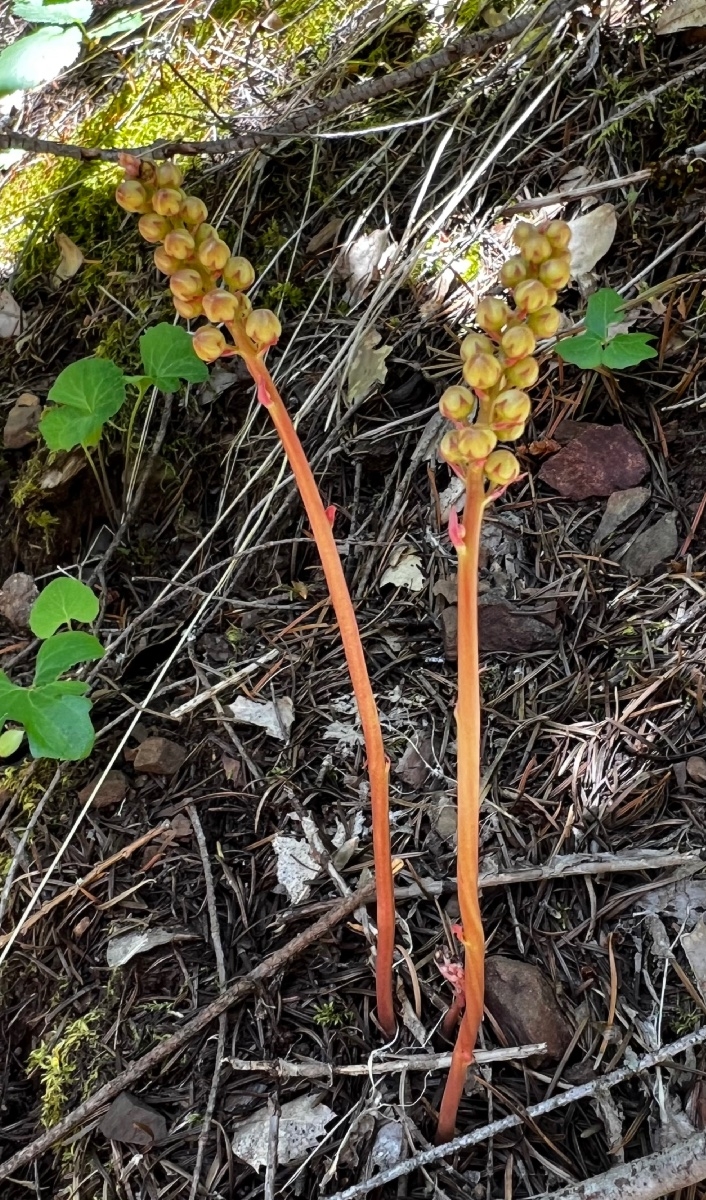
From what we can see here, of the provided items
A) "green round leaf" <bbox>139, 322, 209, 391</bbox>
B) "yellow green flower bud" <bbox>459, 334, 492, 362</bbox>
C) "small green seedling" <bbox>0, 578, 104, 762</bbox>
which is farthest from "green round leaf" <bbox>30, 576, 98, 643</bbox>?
"yellow green flower bud" <bbox>459, 334, 492, 362</bbox>

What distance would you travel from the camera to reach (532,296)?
3.34ft

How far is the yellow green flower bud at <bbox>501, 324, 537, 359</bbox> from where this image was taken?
3.31 ft

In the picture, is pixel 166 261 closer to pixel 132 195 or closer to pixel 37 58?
pixel 132 195

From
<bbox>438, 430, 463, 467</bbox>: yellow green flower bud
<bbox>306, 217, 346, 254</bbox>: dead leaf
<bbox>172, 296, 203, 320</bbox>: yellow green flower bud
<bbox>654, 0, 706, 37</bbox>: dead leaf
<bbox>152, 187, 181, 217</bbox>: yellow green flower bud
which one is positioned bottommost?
<bbox>306, 217, 346, 254</bbox>: dead leaf

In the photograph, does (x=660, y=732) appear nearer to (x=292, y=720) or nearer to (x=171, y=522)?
(x=292, y=720)

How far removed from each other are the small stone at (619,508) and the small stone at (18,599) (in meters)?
1.46

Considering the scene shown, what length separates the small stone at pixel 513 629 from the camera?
1981 millimetres

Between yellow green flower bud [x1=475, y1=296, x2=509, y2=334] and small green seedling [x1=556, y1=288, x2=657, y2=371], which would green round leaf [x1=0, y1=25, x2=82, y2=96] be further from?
yellow green flower bud [x1=475, y1=296, x2=509, y2=334]

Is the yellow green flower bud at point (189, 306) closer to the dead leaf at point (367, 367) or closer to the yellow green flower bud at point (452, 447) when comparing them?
the yellow green flower bud at point (452, 447)

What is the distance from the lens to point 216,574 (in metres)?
2.28

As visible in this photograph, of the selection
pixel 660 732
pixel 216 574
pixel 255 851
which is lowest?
pixel 660 732

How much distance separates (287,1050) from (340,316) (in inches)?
70.0

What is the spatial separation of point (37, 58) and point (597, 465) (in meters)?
1.73

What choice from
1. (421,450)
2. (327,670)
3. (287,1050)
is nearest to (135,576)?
(327,670)
